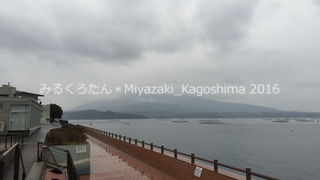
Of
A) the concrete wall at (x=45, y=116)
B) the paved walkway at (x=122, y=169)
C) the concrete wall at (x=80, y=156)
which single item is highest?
the concrete wall at (x=45, y=116)

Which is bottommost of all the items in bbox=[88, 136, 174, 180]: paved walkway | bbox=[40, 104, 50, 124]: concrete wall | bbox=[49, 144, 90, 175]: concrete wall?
bbox=[88, 136, 174, 180]: paved walkway

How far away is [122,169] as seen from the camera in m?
22.2

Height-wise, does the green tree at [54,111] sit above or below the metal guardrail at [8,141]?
above

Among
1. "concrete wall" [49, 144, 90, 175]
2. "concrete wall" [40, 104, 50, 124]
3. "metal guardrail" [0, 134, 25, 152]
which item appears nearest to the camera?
"concrete wall" [49, 144, 90, 175]

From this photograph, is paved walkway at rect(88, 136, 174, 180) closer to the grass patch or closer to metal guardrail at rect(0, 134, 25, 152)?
the grass patch

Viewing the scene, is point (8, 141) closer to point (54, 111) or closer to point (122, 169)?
point (122, 169)

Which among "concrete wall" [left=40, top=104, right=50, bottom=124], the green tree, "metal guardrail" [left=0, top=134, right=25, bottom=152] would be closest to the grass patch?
"metal guardrail" [left=0, top=134, right=25, bottom=152]

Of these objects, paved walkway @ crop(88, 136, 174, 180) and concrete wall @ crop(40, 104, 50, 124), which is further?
concrete wall @ crop(40, 104, 50, 124)

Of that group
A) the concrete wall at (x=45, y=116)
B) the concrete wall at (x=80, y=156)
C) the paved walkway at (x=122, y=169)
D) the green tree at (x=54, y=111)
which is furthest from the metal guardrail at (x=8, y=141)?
the green tree at (x=54, y=111)

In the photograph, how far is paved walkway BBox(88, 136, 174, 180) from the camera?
19.2 m

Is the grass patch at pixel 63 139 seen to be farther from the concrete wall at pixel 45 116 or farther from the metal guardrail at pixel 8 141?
the concrete wall at pixel 45 116

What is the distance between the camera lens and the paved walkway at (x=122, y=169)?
62.9ft

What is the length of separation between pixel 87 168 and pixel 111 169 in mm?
2448

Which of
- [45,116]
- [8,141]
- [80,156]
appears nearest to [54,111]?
[45,116]
